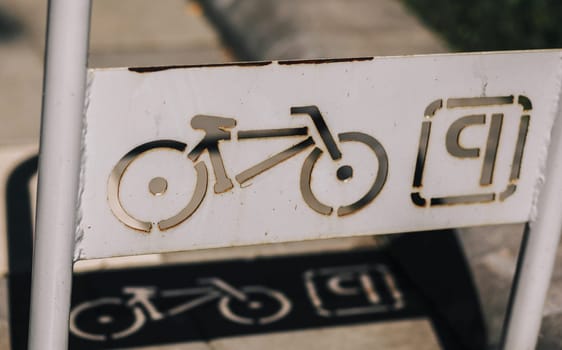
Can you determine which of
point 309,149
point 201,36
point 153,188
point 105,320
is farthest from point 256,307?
point 201,36

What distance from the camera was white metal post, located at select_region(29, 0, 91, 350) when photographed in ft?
9.37

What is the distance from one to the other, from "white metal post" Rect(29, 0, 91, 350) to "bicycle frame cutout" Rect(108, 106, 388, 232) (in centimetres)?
16

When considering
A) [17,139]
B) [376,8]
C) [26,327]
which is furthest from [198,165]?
[376,8]

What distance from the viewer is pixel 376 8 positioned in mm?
7516

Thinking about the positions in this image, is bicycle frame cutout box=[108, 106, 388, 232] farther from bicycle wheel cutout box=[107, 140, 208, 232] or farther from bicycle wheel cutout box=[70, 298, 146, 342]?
bicycle wheel cutout box=[70, 298, 146, 342]

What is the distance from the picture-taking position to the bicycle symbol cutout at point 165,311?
4668 millimetres

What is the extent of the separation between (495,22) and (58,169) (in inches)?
195

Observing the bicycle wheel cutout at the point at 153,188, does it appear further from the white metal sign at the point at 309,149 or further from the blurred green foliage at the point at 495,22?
the blurred green foliage at the point at 495,22

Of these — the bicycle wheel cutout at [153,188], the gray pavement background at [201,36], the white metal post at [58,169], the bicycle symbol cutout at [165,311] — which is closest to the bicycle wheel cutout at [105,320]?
the bicycle symbol cutout at [165,311]

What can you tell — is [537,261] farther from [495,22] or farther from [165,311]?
[495,22]

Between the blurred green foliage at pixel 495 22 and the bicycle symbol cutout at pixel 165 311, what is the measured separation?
297 centimetres

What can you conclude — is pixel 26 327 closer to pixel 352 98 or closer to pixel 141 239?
pixel 141 239

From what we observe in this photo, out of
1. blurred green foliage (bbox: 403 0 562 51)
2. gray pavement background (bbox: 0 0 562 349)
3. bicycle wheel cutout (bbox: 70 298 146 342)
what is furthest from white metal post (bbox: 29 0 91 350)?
blurred green foliage (bbox: 403 0 562 51)

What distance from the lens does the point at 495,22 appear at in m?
7.30
